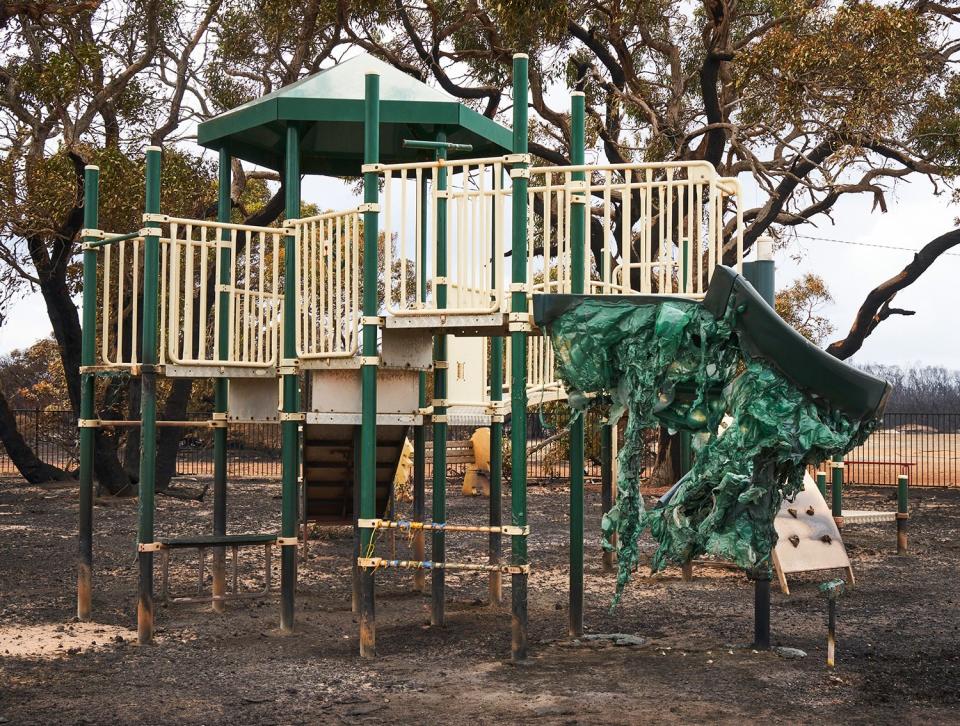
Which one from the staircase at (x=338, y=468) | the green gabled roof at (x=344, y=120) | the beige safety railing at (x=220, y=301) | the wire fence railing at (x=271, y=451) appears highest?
the green gabled roof at (x=344, y=120)

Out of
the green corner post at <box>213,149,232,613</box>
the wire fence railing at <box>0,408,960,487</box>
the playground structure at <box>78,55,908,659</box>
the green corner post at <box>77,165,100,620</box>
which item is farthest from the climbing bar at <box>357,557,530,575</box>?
the wire fence railing at <box>0,408,960,487</box>

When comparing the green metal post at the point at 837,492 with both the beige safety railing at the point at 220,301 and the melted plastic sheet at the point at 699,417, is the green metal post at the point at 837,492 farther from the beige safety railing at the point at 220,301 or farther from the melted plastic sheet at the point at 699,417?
the beige safety railing at the point at 220,301

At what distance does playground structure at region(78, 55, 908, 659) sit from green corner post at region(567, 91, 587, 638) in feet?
0.06

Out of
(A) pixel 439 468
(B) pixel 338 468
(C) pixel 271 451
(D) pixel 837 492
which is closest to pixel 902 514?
(D) pixel 837 492

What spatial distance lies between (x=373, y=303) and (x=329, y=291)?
0.42m

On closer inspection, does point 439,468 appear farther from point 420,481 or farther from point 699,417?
point 699,417

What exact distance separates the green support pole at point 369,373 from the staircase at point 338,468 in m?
1.47

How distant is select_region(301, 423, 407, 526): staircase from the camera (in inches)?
395

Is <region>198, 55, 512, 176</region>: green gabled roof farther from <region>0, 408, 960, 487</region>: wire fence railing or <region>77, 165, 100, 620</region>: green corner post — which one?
<region>0, 408, 960, 487</region>: wire fence railing

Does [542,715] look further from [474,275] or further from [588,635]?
[474,275]

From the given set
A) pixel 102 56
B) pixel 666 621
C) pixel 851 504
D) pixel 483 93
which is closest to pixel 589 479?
pixel 851 504

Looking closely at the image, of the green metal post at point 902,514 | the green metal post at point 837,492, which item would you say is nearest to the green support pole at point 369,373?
the green metal post at point 837,492

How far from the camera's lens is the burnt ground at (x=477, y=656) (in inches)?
254

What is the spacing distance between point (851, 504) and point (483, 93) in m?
10.0
